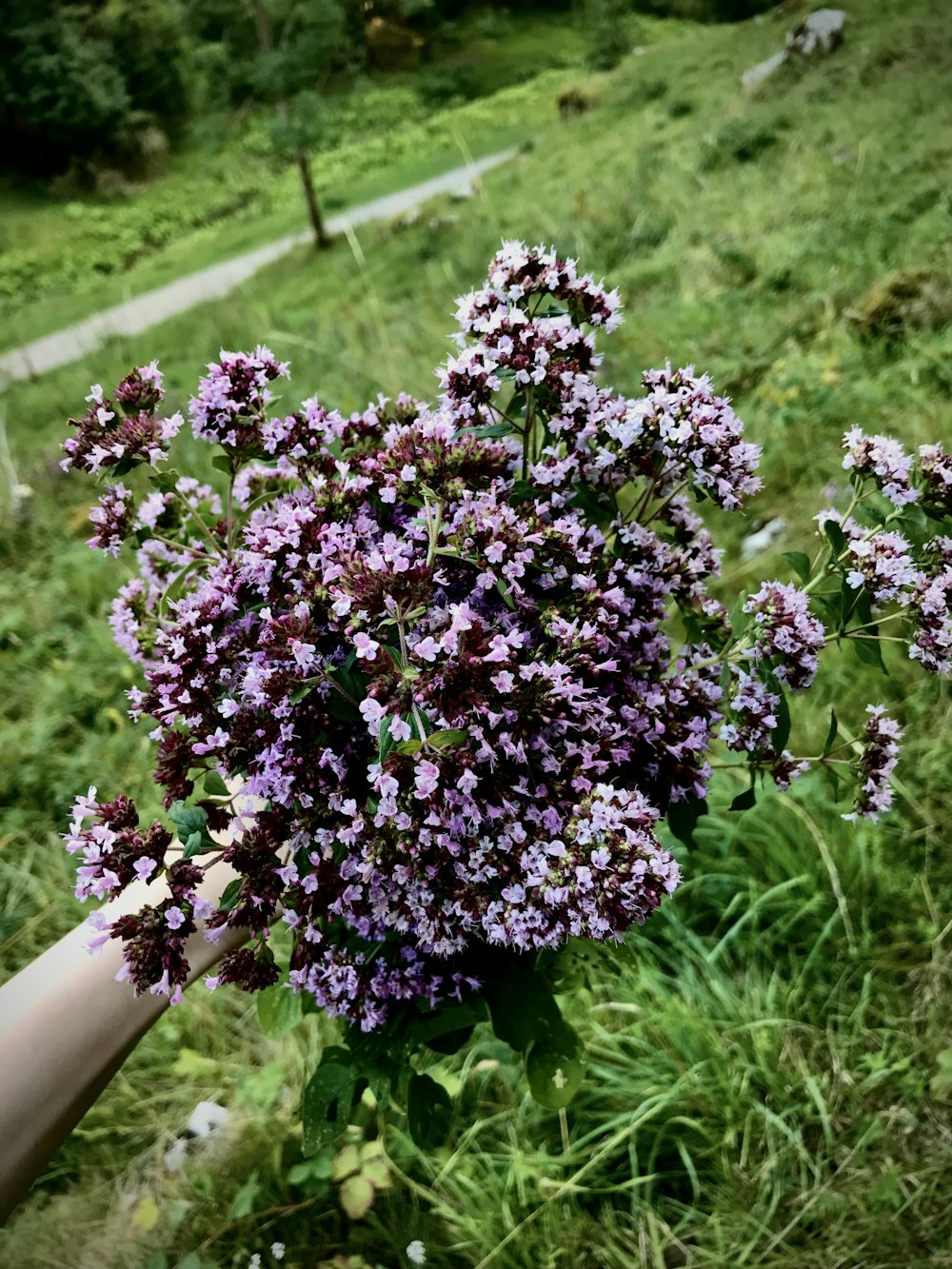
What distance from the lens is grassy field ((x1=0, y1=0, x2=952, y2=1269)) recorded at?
1.42 m

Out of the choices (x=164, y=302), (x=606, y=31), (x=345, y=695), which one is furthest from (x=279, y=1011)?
(x=164, y=302)

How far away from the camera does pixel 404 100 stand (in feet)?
11.6

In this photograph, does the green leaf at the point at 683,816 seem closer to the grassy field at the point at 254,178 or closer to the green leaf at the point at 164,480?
the green leaf at the point at 164,480

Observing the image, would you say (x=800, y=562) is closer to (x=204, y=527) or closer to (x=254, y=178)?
(x=204, y=527)

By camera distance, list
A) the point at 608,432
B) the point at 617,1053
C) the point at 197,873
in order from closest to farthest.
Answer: the point at 197,873 < the point at 608,432 < the point at 617,1053

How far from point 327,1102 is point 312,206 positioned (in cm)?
417

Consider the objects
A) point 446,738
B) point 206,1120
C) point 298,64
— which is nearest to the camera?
point 446,738

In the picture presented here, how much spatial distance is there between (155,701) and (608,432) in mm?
511

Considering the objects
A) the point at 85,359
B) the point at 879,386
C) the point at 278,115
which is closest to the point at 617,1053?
the point at 879,386

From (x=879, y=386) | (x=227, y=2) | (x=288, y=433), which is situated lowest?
(x=879, y=386)

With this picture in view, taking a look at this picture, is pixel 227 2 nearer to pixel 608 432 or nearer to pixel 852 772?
pixel 608 432

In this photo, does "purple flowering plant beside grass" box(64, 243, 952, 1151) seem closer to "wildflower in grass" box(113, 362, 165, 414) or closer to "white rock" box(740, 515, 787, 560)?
"wildflower in grass" box(113, 362, 165, 414)

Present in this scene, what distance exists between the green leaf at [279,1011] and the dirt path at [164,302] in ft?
13.2

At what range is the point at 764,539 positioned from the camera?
2459 mm
